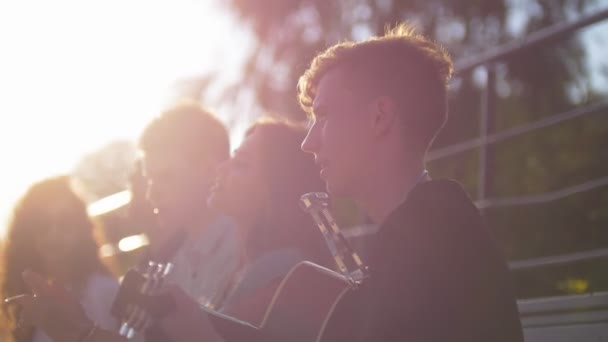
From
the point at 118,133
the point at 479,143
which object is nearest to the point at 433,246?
the point at 479,143

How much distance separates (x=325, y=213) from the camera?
81.4 inches

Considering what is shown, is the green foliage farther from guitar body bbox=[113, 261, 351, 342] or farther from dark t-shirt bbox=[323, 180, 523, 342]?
dark t-shirt bbox=[323, 180, 523, 342]

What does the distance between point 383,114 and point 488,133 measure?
1.74 m

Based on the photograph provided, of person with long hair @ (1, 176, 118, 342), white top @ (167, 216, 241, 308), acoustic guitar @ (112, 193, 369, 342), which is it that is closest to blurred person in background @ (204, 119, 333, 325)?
white top @ (167, 216, 241, 308)

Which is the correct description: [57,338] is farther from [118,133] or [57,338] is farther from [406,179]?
[118,133]

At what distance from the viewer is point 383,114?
6.66 feet

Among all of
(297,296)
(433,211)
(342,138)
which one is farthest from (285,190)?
(433,211)

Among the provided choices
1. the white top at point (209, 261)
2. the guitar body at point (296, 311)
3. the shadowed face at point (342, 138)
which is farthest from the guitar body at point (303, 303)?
the white top at point (209, 261)

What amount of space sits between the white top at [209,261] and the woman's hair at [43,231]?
0.62 meters

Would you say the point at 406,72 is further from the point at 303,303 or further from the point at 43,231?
the point at 43,231

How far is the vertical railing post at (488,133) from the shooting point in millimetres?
3605

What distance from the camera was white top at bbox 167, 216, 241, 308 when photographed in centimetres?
329

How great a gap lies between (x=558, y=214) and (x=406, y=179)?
201 inches

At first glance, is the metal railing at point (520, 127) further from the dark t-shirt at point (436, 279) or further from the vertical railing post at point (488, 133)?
the dark t-shirt at point (436, 279)
